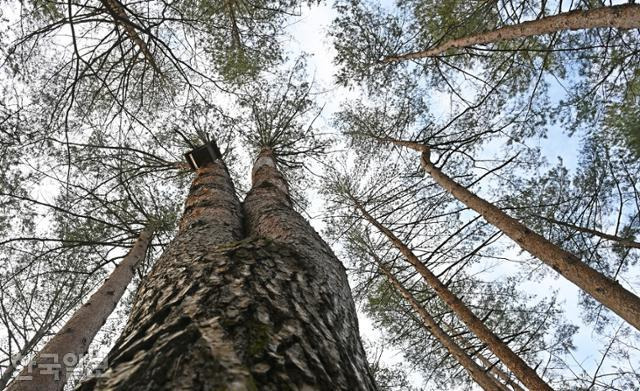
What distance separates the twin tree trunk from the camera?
829 mm

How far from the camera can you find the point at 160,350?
907 mm

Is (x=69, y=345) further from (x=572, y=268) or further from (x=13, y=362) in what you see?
(x=572, y=268)

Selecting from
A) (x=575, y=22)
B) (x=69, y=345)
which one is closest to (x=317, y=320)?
(x=69, y=345)

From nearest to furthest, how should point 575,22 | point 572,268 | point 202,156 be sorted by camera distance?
point 572,268
point 575,22
point 202,156

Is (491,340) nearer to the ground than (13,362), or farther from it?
farther from it

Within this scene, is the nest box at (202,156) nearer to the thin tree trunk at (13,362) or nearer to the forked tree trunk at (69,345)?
the forked tree trunk at (69,345)

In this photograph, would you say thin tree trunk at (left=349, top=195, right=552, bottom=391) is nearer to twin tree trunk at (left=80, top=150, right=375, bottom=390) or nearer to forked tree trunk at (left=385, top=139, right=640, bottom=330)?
forked tree trunk at (left=385, top=139, right=640, bottom=330)

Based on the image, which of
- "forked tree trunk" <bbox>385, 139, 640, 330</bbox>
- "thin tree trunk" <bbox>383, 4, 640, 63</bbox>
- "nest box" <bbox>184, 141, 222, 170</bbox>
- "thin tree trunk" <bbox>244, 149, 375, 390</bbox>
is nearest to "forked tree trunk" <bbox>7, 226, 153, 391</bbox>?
"nest box" <bbox>184, 141, 222, 170</bbox>

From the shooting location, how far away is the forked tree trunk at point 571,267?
274 centimetres

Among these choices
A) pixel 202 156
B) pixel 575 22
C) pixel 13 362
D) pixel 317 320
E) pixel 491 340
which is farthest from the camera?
pixel 13 362

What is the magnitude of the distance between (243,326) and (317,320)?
298mm

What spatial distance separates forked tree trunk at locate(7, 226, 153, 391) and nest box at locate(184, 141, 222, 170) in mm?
1501

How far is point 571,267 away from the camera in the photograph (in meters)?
3.16

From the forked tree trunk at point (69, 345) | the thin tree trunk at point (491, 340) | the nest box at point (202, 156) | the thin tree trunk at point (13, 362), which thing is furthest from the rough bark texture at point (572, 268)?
the thin tree trunk at point (13, 362)
